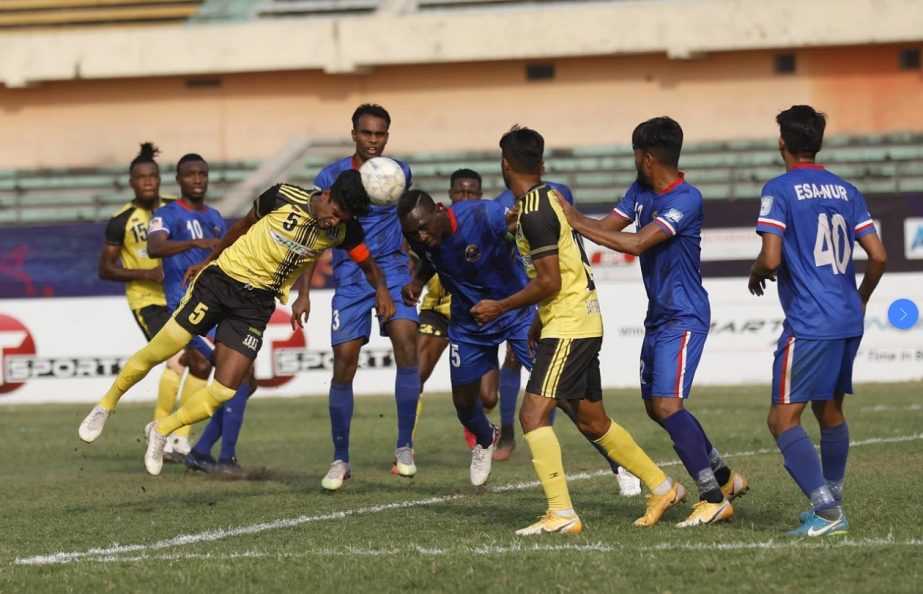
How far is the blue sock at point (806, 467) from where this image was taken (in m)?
7.30

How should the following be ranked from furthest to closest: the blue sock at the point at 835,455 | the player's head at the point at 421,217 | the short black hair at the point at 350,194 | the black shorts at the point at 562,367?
the short black hair at the point at 350,194, the player's head at the point at 421,217, the blue sock at the point at 835,455, the black shorts at the point at 562,367

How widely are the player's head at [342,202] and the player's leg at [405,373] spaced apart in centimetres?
143

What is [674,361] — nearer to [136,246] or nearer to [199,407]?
[199,407]

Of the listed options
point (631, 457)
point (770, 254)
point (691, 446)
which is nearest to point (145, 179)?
point (631, 457)

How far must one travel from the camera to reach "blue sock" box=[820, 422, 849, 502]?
7836 millimetres

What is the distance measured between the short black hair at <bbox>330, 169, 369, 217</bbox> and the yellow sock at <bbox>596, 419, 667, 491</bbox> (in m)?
2.33

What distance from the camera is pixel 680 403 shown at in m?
8.00

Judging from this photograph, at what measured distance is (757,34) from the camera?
27.8 metres

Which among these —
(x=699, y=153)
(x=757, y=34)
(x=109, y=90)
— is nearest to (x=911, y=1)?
(x=757, y=34)

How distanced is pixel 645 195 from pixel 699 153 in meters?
18.7

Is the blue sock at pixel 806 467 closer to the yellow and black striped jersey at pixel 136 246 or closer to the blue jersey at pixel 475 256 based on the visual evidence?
the blue jersey at pixel 475 256

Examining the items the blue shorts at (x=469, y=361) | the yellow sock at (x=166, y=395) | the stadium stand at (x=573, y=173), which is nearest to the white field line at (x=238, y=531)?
the blue shorts at (x=469, y=361)

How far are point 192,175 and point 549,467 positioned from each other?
18.8ft

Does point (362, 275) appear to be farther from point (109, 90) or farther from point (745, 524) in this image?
point (109, 90)
